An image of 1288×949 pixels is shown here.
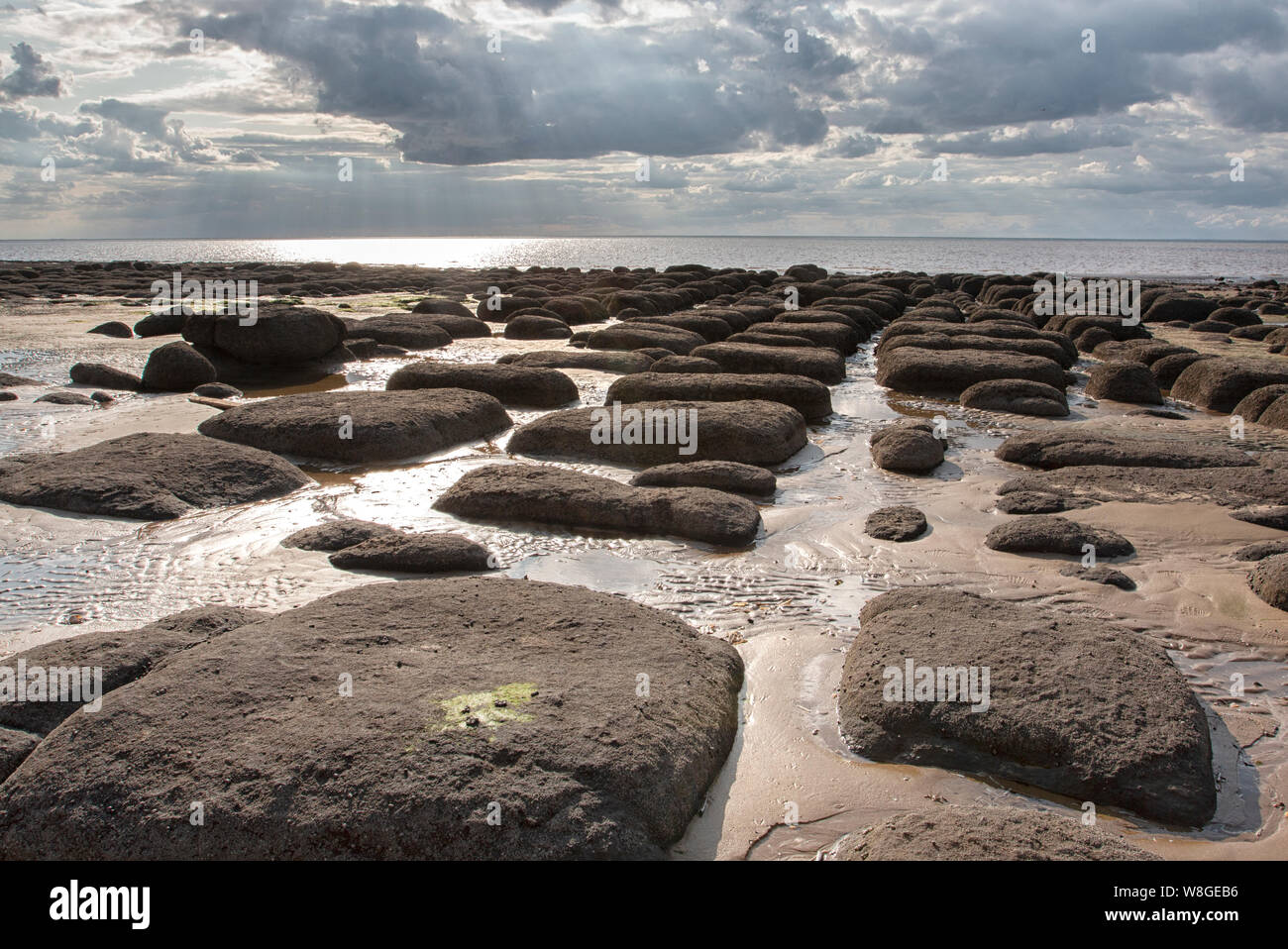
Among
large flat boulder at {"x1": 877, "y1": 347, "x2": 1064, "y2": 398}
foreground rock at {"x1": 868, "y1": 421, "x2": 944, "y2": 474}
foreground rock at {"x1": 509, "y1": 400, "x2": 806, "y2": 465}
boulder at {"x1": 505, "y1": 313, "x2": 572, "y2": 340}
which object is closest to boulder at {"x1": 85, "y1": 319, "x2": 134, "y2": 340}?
boulder at {"x1": 505, "y1": 313, "x2": 572, "y2": 340}

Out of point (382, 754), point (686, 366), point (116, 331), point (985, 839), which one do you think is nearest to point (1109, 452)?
point (686, 366)

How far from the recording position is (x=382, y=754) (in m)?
2.73

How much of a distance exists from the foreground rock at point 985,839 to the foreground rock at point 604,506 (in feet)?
9.71

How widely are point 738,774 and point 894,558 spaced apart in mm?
2616

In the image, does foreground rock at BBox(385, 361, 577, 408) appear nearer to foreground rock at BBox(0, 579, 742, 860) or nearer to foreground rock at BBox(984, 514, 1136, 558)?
foreground rock at BBox(984, 514, 1136, 558)

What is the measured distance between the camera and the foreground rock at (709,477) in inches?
257

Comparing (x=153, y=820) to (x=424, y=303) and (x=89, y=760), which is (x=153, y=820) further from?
(x=424, y=303)

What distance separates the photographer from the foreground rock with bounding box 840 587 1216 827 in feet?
10.0

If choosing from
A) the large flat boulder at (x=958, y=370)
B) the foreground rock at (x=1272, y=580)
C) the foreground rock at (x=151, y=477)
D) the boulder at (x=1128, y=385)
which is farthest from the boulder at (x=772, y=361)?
the foreground rock at (x=1272, y=580)

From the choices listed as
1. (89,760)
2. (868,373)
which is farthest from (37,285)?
(89,760)

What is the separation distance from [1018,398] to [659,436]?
4.98 meters

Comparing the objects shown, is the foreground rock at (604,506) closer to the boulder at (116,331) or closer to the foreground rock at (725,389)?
the foreground rock at (725,389)
